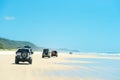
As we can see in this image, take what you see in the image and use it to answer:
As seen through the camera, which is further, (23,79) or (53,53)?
(53,53)

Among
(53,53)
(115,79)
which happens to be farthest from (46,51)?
(115,79)

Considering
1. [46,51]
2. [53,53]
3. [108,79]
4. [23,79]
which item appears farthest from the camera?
[53,53]

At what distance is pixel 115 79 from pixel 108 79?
483 millimetres

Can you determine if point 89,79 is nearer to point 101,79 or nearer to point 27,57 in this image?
point 101,79

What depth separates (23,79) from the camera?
75.0ft

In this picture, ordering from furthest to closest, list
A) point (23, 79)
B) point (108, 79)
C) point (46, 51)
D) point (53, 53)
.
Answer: point (53, 53), point (46, 51), point (108, 79), point (23, 79)

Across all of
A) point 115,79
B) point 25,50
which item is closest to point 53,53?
point 25,50

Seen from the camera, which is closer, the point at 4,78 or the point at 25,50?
the point at 4,78

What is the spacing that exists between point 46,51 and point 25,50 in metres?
33.0

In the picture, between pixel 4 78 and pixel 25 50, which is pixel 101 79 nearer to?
pixel 4 78

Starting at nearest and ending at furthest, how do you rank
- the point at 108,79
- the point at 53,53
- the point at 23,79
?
the point at 23,79 → the point at 108,79 → the point at 53,53

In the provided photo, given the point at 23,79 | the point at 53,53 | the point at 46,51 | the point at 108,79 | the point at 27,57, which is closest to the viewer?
the point at 23,79

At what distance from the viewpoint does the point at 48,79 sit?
2334 cm

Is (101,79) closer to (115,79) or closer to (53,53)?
(115,79)
